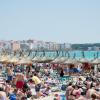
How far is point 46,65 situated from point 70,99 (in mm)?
20441

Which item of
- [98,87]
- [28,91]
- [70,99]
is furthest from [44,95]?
[70,99]

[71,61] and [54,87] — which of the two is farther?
[71,61]

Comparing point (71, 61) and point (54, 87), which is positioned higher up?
point (71, 61)

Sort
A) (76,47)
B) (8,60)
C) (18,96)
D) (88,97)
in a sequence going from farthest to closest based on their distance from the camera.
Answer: (76,47) < (8,60) < (18,96) < (88,97)

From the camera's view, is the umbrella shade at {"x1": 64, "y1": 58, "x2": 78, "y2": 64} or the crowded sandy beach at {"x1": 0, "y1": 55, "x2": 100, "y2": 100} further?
the umbrella shade at {"x1": 64, "y1": 58, "x2": 78, "y2": 64}

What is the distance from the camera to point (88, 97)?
9273mm

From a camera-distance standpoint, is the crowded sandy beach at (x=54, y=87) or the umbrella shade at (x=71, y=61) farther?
the umbrella shade at (x=71, y=61)

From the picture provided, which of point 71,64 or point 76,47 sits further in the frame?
point 76,47

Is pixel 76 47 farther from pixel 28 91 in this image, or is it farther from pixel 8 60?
pixel 28 91

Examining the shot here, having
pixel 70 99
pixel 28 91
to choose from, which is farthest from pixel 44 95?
pixel 70 99

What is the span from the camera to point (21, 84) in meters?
12.5

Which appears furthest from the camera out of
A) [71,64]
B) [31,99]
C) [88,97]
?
[71,64]

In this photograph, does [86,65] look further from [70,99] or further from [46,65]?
[70,99]

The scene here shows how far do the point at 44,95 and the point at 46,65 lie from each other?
17378 millimetres
